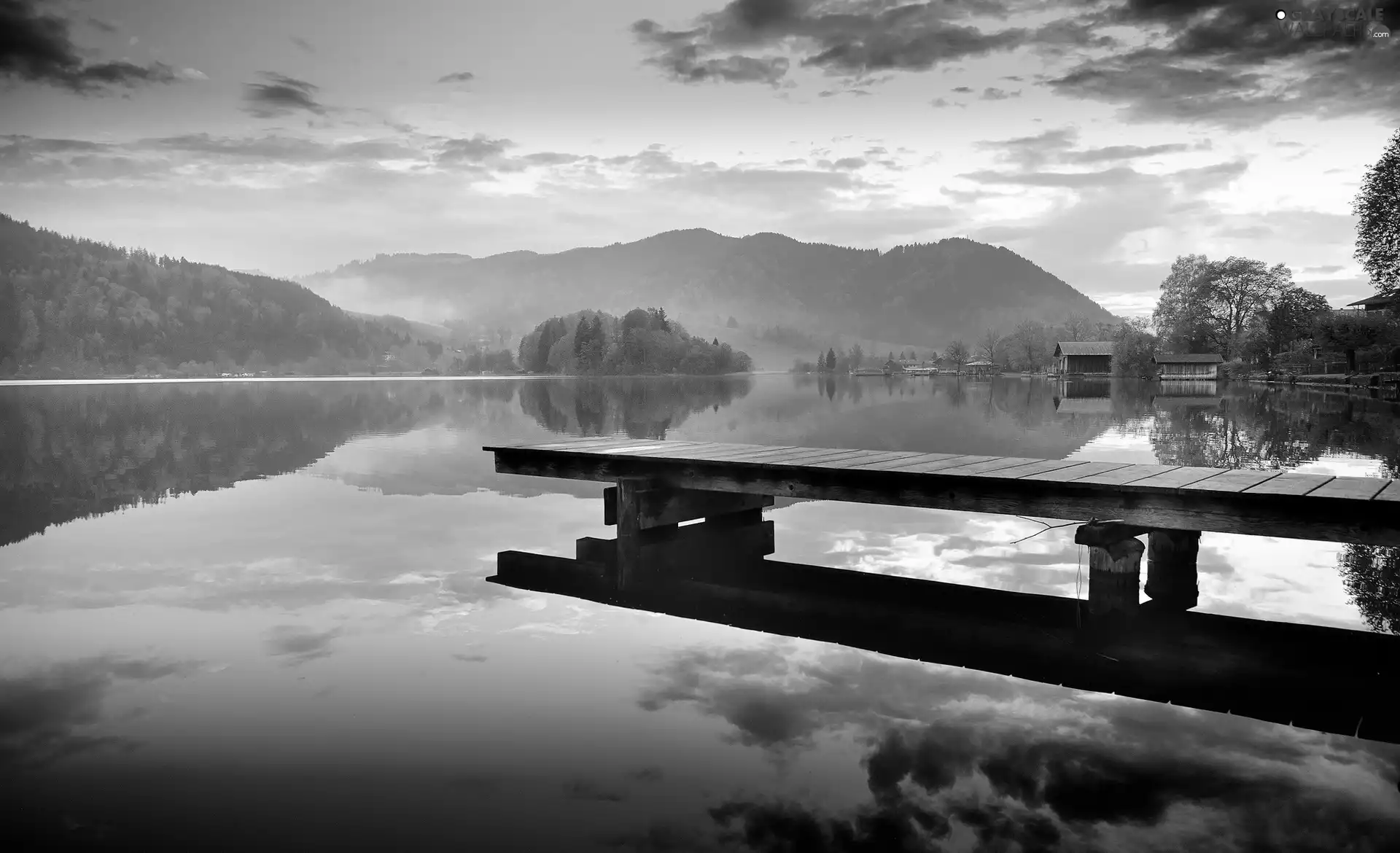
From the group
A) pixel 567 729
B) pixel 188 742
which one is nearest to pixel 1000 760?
pixel 567 729

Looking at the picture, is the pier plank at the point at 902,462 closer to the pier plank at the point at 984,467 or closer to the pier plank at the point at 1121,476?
the pier plank at the point at 984,467

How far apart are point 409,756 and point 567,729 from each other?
3.45 feet

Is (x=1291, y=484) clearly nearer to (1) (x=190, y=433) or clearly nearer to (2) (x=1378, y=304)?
(1) (x=190, y=433)

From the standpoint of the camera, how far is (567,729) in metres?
6.63

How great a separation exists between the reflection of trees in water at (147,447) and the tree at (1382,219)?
57667mm

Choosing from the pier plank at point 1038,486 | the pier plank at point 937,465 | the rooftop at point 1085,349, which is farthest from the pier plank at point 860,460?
the rooftop at point 1085,349

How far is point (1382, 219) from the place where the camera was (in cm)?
6003

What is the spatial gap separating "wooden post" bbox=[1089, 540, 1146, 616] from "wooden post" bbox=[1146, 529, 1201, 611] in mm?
913

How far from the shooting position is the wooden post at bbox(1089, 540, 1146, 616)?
30.8 feet

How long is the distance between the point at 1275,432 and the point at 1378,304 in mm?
61654

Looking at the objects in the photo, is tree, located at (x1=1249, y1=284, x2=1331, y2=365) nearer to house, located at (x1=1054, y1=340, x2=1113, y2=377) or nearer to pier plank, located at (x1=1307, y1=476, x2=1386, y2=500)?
house, located at (x1=1054, y1=340, x2=1113, y2=377)

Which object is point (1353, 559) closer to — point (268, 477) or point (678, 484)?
point (678, 484)

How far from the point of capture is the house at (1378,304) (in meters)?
64.5

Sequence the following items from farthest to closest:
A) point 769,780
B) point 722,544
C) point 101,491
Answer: point 101,491 → point 722,544 → point 769,780
